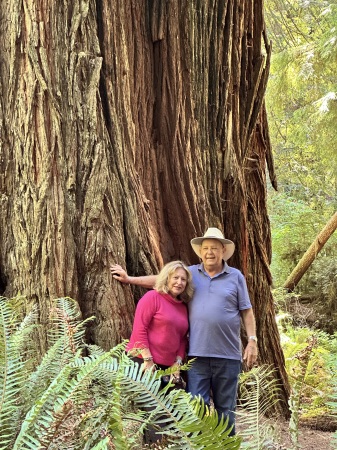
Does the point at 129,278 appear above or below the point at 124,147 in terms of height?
below

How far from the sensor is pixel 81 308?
3.56 metres

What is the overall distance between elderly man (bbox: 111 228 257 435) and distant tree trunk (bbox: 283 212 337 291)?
7.04 m

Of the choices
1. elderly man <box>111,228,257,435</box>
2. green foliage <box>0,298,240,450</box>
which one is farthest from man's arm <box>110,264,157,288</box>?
green foliage <box>0,298,240,450</box>

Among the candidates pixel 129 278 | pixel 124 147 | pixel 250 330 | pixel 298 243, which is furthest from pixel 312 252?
pixel 129 278

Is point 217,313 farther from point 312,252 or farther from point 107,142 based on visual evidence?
point 312,252

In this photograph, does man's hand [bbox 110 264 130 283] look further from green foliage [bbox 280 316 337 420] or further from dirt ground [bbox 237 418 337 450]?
dirt ground [bbox 237 418 337 450]

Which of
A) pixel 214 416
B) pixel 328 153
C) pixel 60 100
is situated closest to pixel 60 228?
pixel 60 100

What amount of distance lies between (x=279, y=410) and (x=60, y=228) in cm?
305

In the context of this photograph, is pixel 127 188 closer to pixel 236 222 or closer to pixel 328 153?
pixel 236 222

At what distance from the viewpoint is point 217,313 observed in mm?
3480

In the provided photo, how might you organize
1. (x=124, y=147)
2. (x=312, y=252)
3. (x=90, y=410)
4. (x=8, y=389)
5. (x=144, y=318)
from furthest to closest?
(x=312, y=252), (x=124, y=147), (x=144, y=318), (x=8, y=389), (x=90, y=410)

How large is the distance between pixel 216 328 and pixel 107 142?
1496 millimetres

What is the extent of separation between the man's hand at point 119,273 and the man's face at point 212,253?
1.85 feet

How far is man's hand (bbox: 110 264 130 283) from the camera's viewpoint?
3.58 m
